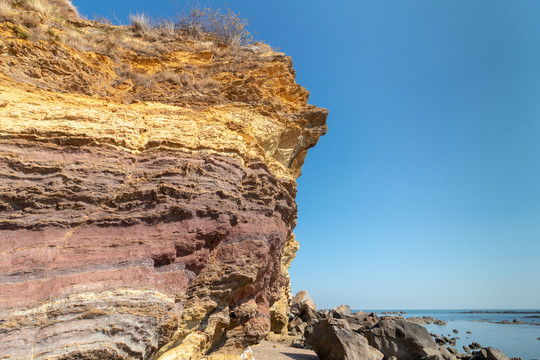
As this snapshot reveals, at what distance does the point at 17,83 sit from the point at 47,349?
5825mm

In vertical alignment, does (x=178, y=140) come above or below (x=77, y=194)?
above

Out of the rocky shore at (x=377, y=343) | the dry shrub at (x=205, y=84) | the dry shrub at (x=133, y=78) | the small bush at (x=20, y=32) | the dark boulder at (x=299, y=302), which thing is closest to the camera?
the small bush at (x=20, y=32)

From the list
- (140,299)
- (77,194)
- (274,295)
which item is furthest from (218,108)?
(274,295)

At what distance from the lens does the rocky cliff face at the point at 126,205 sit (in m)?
4.25

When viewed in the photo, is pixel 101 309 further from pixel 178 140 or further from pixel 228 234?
pixel 178 140

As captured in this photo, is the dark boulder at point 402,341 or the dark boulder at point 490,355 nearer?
the dark boulder at point 402,341

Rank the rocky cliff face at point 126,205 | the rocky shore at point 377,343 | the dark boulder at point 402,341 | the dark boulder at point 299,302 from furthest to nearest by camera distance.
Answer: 1. the dark boulder at point 299,302
2. the dark boulder at point 402,341
3. the rocky shore at point 377,343
4. the rocky cliff face at point 126,205

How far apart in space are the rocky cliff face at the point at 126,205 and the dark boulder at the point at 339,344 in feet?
9.30

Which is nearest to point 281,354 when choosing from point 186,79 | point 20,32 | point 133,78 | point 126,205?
point 126,205

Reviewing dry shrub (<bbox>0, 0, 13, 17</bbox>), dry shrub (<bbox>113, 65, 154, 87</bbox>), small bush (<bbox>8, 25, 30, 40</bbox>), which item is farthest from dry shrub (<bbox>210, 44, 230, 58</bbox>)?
dry shrub (<bbox>0, 0, 13, 17</bbox>)

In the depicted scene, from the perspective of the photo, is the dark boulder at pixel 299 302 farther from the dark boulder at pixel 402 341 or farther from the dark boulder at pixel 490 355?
the dark boulder at pixel 490 355

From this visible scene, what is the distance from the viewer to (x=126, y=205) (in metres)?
5.54

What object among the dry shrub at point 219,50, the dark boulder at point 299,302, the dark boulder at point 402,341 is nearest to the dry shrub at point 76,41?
the dry shrub at point 219,50

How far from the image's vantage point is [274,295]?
967cm
